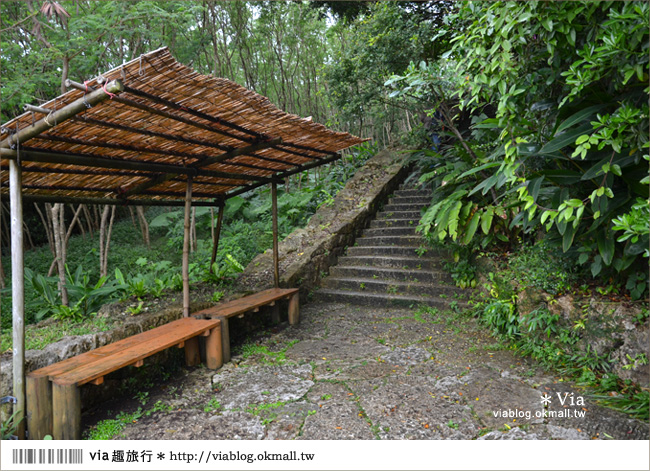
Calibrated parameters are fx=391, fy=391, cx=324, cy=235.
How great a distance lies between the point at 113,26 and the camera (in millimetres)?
4797

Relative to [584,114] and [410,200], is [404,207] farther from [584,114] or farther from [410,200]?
[584,114]

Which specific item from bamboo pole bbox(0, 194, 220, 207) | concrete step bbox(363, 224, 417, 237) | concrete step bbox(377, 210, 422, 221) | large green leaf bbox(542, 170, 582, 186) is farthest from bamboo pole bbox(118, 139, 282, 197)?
concrete step bbox(377, 210, 422, 221)

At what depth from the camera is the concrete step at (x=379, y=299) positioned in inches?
196

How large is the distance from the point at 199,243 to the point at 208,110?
6.16m

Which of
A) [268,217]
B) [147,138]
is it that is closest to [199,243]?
[268,217]

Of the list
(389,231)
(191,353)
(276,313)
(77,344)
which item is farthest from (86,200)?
(389,231)

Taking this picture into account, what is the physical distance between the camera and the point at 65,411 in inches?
89.4

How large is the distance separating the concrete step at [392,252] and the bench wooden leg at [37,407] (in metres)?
4.64

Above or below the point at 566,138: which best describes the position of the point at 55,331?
below

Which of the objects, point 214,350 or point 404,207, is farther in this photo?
point 404,207

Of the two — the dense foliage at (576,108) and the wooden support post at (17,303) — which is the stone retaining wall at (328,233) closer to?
the wooden support post at (17,303)

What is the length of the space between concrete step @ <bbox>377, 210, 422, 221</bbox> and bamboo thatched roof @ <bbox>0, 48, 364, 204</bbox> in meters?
2.76

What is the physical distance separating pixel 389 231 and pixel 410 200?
44.4 inches

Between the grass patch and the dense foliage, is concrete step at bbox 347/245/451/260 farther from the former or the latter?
the grass patch
